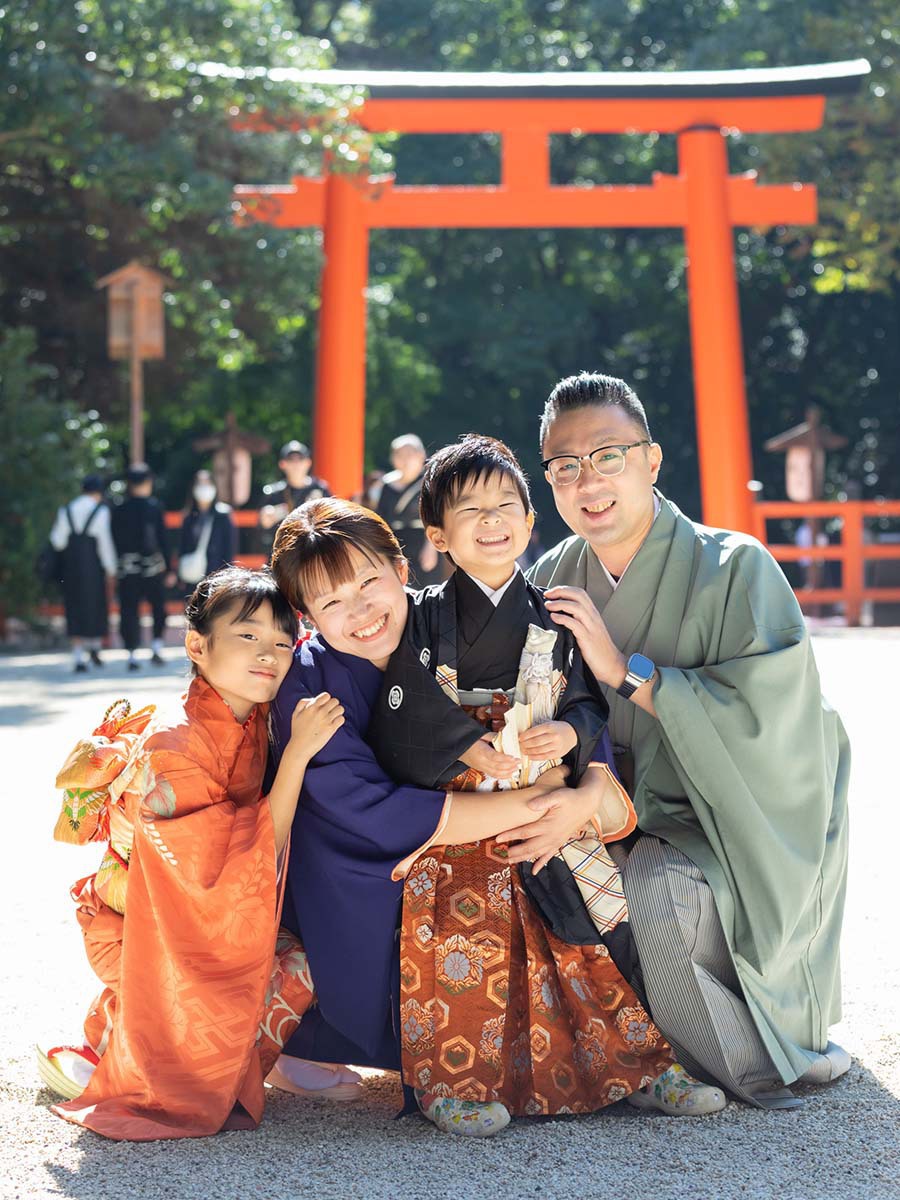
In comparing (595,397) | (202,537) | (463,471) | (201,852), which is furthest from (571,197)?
(201,852)

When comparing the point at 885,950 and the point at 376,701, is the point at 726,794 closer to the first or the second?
the point at 376,701

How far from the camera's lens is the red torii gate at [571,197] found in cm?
1048

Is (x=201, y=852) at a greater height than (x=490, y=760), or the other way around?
(x=490, y=760)

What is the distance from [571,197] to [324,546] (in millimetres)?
9212

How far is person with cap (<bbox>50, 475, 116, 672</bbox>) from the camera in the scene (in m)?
9.38

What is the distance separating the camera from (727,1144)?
217 centimetres

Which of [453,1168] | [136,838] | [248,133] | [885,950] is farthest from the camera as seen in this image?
[248,133]

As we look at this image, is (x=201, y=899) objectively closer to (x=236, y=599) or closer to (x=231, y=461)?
(x=236, y=599)

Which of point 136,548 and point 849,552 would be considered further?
point 849,552

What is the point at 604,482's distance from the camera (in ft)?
8.52

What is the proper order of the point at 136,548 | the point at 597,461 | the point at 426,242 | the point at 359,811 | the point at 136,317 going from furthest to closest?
the point at 426,242
the point at 136,317
the point at 136,548
the point at 597,461
the point at 359,811

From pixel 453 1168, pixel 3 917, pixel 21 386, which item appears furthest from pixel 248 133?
pixel 453 1168

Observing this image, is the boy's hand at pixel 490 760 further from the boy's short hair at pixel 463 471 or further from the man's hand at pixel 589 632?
the boy's short hair at pixel 463 471

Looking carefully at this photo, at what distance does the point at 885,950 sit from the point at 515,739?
1435 millimetres
